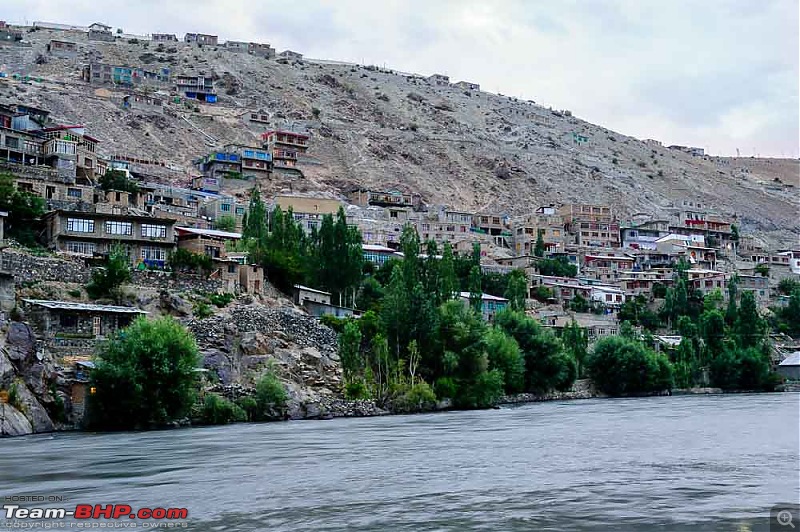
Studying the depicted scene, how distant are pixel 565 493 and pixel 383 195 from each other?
105 meters

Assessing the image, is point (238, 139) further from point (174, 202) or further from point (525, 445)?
point (525, 445)

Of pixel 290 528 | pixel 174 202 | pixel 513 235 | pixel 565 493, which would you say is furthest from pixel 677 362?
pixel 290 528

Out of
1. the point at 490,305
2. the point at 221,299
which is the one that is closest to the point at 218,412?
the point at 221,299

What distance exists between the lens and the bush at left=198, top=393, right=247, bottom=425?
47.1 meters

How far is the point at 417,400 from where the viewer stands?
56812 millimetres

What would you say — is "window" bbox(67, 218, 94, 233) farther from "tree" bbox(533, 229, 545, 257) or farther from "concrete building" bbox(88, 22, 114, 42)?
"concrete building" bbox(88, 22, 114, 42)

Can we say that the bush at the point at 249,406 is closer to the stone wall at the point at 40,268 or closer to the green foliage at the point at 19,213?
the stone wall at the point at 40,268

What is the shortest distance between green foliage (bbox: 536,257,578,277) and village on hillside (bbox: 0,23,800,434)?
9.7 inches

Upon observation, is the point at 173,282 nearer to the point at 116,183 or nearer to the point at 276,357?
the point at 276,357

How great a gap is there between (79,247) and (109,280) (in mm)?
9950

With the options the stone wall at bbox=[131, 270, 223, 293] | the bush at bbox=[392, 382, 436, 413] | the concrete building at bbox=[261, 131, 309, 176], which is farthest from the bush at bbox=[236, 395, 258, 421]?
the concrete building at bbox=[261, 131, 309, 176]

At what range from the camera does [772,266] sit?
4889 inches

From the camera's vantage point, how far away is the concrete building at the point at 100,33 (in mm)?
180250

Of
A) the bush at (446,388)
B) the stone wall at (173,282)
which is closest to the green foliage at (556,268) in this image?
the bush at (446,388)
